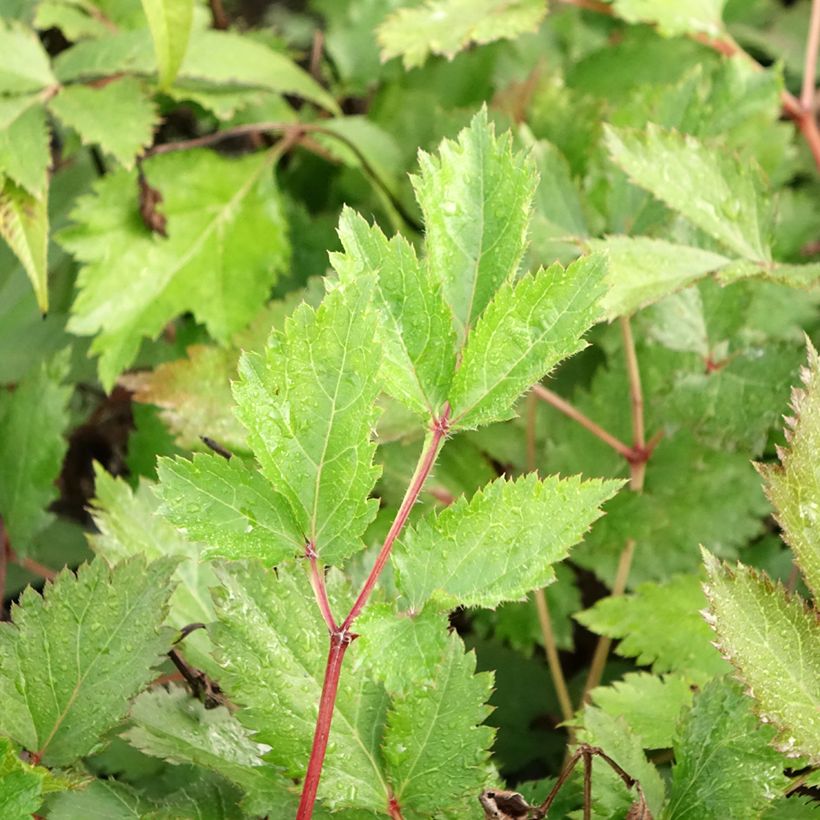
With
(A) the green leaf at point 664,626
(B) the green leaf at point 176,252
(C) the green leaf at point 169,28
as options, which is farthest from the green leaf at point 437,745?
(C) the green leaf at point 169,28

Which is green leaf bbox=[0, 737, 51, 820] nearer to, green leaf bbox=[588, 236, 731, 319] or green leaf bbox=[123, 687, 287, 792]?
green leaf bbox=[123, 687, 287, 792]

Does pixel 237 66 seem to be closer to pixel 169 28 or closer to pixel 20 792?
pixel 169 28

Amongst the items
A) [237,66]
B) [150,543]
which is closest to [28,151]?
[237,66]

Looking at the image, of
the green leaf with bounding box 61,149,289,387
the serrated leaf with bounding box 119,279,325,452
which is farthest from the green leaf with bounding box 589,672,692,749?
the green leaf with bounding box 61,149,289,387

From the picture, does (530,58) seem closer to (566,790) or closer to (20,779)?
(566,790)

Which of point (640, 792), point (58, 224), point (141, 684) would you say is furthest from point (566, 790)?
point (58, 224)

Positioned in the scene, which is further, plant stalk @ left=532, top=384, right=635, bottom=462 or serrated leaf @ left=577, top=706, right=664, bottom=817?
plant stalk @ left=532, top=384, right=635, bottom=462
